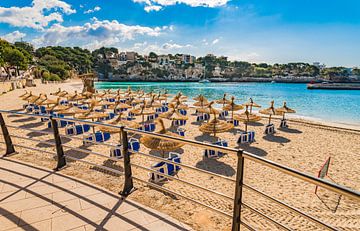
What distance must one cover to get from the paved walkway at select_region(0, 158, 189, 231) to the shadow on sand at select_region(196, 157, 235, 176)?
479cm

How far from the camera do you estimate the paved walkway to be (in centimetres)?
222

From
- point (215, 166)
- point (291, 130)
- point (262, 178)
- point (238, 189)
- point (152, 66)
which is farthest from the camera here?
point (152, 66)

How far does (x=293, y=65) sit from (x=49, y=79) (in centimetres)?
13997

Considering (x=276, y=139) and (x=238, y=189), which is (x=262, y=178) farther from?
(x=276, y=139)

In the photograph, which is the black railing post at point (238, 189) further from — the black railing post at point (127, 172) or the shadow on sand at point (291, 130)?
the shadow on sand at point (291, 130)

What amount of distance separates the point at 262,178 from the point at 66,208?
5.57m

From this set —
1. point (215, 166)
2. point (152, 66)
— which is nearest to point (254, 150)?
point (215, 166)

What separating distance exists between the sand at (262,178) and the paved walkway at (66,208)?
241mm

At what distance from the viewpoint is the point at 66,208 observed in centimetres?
251

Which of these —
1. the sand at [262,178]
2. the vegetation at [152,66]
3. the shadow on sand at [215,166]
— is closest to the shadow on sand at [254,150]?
the sand at [262,178]

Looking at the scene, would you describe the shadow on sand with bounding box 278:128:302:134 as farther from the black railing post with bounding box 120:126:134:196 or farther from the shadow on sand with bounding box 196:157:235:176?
the black railing post with bounding box 120:126:134:196

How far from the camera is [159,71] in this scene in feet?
405

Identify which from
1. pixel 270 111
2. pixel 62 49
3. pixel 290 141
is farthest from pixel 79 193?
pixel 62 49

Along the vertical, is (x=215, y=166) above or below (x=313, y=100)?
above
